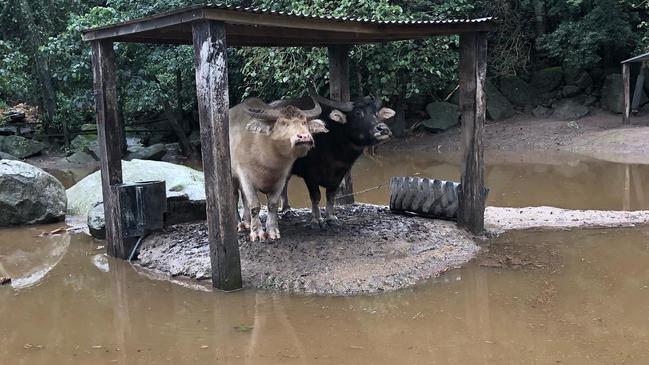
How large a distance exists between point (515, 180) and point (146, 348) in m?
9.80

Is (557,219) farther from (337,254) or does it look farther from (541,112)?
(541,112)

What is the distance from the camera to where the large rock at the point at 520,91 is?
20.5 m

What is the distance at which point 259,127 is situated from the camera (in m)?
6.56

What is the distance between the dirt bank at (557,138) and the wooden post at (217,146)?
465 inches

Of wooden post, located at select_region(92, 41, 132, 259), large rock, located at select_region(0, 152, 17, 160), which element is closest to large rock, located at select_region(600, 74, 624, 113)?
wooden post, located at select_region(92, 41, 132, 259)

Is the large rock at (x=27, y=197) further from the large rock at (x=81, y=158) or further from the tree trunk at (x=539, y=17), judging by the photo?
the tree trunk at (x=539, y=17)

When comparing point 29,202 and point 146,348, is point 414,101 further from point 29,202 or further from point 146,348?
point 146,348

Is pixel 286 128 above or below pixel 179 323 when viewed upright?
above

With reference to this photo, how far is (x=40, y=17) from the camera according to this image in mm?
19953

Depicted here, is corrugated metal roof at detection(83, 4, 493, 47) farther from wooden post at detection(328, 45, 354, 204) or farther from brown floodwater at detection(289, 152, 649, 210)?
brown floodwater at detection(289, 152, 649, 210)

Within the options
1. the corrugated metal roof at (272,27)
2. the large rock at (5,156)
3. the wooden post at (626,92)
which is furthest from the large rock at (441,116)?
the large rock at (5,156)

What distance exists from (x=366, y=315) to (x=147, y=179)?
5585 millimetres

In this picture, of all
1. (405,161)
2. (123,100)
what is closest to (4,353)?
(405,161)

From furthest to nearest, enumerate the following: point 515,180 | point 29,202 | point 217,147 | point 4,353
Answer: point 515,180
point 29,202
point 217,147
point 4,353
